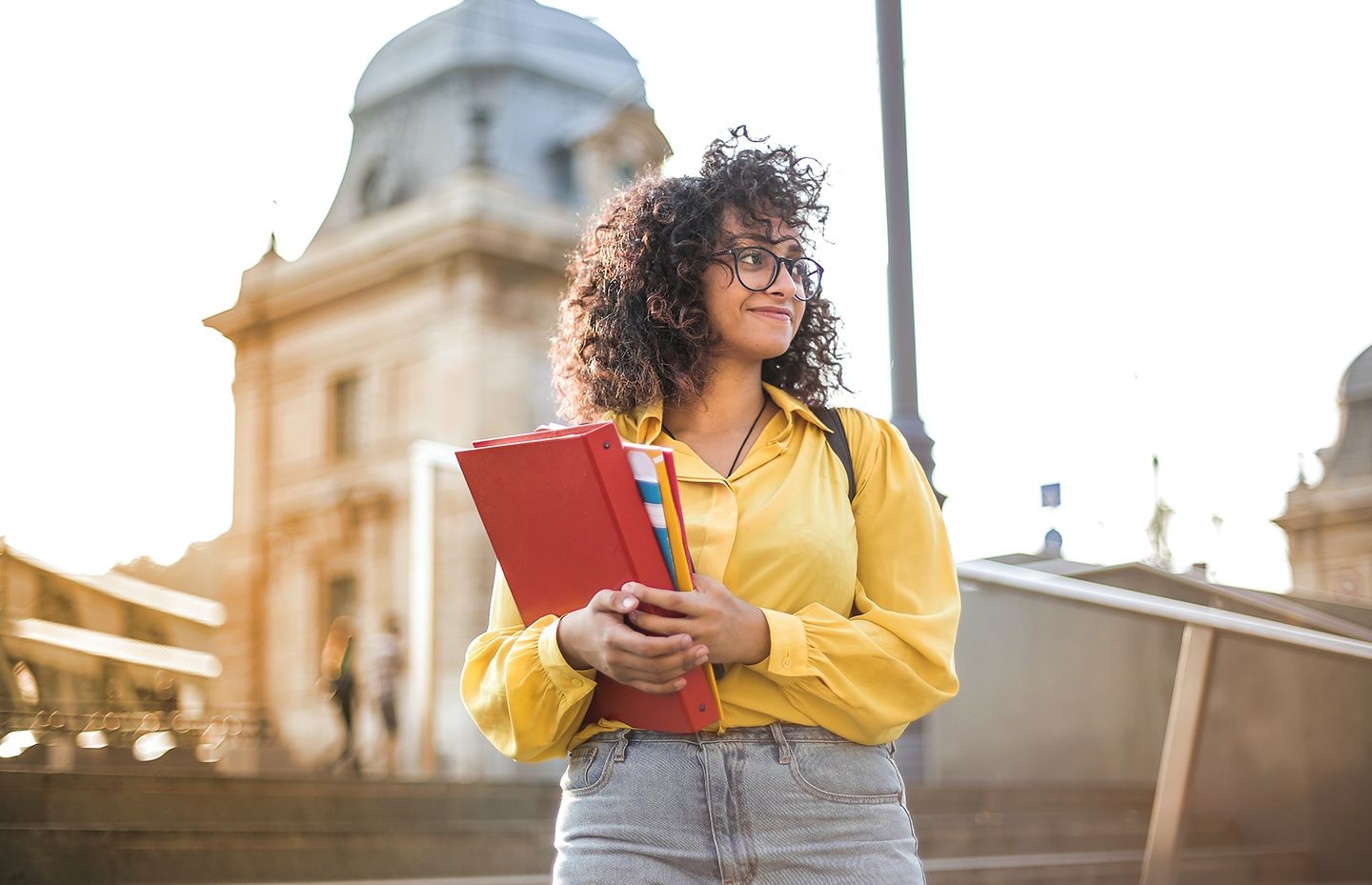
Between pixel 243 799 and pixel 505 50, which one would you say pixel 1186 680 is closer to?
pixel 243 799

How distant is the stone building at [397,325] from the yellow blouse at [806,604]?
12818 mm

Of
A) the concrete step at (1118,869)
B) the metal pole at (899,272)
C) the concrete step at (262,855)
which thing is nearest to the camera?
the concrete step at (262,855)

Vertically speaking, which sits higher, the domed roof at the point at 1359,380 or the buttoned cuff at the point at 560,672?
the domed roof at the point at 1359,380

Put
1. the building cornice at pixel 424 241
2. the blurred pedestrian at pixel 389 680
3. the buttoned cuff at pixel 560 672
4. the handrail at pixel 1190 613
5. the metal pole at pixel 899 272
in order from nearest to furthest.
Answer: the buttoned cuff at pixel 560 672, the handrail at pixel 1190 613, the metal pole at pixel 899 272, the blurred pedestrian at pixel 389 680, the building cornice at pixel 424 241

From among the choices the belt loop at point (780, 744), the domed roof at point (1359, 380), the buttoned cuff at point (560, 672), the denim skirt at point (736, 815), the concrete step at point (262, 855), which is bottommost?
the concrete step at point (262, 855)

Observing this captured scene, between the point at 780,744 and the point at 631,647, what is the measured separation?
28cm

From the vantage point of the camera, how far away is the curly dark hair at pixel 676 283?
2197mm

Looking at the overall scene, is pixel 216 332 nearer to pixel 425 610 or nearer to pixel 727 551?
pixel 425 610

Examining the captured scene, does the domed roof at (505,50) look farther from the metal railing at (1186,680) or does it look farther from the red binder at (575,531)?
→ the red binder at (575,531)

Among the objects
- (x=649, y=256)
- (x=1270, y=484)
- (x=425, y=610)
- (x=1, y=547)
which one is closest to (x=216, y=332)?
(x=425, y=610)

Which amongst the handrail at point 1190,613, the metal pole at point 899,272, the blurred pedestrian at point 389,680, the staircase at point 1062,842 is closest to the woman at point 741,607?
the handrail at point 1190,613

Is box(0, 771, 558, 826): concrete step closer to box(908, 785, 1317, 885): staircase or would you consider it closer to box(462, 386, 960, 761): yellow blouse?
box(908, 785, 1317, 885): staircase

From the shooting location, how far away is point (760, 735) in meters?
1.95

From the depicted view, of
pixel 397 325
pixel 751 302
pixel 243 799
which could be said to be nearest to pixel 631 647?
pixel 751 302
